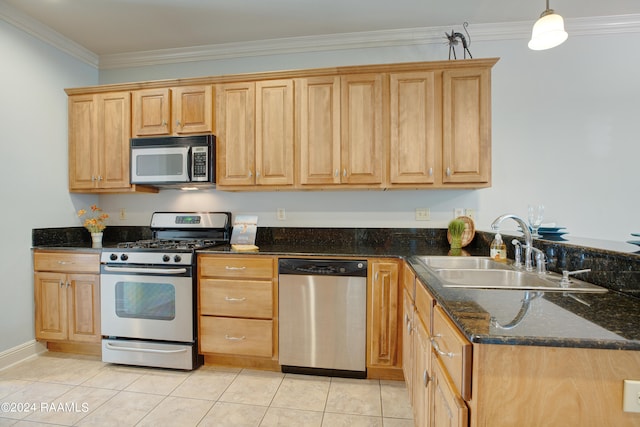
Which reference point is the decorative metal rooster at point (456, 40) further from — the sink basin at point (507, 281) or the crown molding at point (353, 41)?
the sink basin at point (507, 281)

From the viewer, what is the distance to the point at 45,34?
8.28 feet

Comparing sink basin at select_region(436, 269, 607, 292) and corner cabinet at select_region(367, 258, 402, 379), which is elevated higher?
sink basin at select_region(436, 269, 607, 292)

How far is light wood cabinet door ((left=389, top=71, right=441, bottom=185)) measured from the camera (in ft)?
7.39

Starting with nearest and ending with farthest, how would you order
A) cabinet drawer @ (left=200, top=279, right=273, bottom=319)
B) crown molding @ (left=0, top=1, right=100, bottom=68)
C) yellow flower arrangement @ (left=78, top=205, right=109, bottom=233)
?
cabinet drawer @ (left=200, top=279, right=273, bottom=319), crown molding @ (left=0, top=1, right=100, bottom=68), yellow flower arrangement @ (left=78, top=205, right=109, bottom=233)

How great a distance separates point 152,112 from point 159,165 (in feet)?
1.58

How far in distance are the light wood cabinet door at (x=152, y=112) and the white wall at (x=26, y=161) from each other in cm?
75

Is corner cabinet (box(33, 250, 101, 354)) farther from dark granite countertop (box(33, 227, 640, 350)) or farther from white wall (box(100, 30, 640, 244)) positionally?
dark granite countertop (box(33, 227, 640, 350))

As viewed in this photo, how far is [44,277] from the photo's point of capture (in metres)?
2.44

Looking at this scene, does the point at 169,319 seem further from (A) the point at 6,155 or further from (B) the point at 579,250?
(B) the point at 579,250

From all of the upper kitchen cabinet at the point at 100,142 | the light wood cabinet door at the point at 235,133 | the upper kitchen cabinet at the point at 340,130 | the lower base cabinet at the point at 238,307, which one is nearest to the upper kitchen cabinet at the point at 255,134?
the light wood cabinet door at the point at 235,133

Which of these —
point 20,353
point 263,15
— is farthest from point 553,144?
point 20,353

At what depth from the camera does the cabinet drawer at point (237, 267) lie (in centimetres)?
216

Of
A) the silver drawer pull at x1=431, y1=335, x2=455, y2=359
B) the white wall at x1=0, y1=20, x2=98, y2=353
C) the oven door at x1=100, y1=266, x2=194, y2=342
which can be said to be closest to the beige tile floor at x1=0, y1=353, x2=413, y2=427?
the oven door at x1=100, y1=266, x2=194, y2=342

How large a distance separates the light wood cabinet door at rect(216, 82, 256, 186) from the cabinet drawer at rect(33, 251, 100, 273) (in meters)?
1.18
